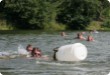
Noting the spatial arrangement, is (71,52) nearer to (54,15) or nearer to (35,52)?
(35,52)

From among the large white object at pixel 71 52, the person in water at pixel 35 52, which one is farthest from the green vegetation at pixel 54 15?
the large white object at pixel 71 52

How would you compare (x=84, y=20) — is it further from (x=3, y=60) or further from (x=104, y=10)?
(x=3, y=60)

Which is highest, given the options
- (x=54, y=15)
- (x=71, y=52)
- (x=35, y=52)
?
(x=71, y=52)

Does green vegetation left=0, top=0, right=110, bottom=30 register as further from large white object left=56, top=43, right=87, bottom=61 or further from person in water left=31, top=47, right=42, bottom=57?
large white object left=56, top=43, right=87, bottom=61

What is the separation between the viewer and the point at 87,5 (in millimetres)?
67438

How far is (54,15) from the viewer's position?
210 feet

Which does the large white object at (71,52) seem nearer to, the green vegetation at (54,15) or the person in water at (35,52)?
the person in water at (35,52)

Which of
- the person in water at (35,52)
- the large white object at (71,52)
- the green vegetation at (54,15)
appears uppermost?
the large white object at (71,52)

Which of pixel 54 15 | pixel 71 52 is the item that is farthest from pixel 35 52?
pixel 54 15

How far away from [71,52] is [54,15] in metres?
43.3

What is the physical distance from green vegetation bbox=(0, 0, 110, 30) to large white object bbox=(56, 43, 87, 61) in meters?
37.6

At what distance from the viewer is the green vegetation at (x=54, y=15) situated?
200 ft

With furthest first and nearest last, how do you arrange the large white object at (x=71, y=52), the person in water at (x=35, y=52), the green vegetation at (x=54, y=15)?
1. the green vegetation at (x=54, y=15)
2. the person in water at (x=35, y=52)
3. the large white object at (x=71, y=52)

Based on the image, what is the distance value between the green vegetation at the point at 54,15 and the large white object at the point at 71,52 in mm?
37641
